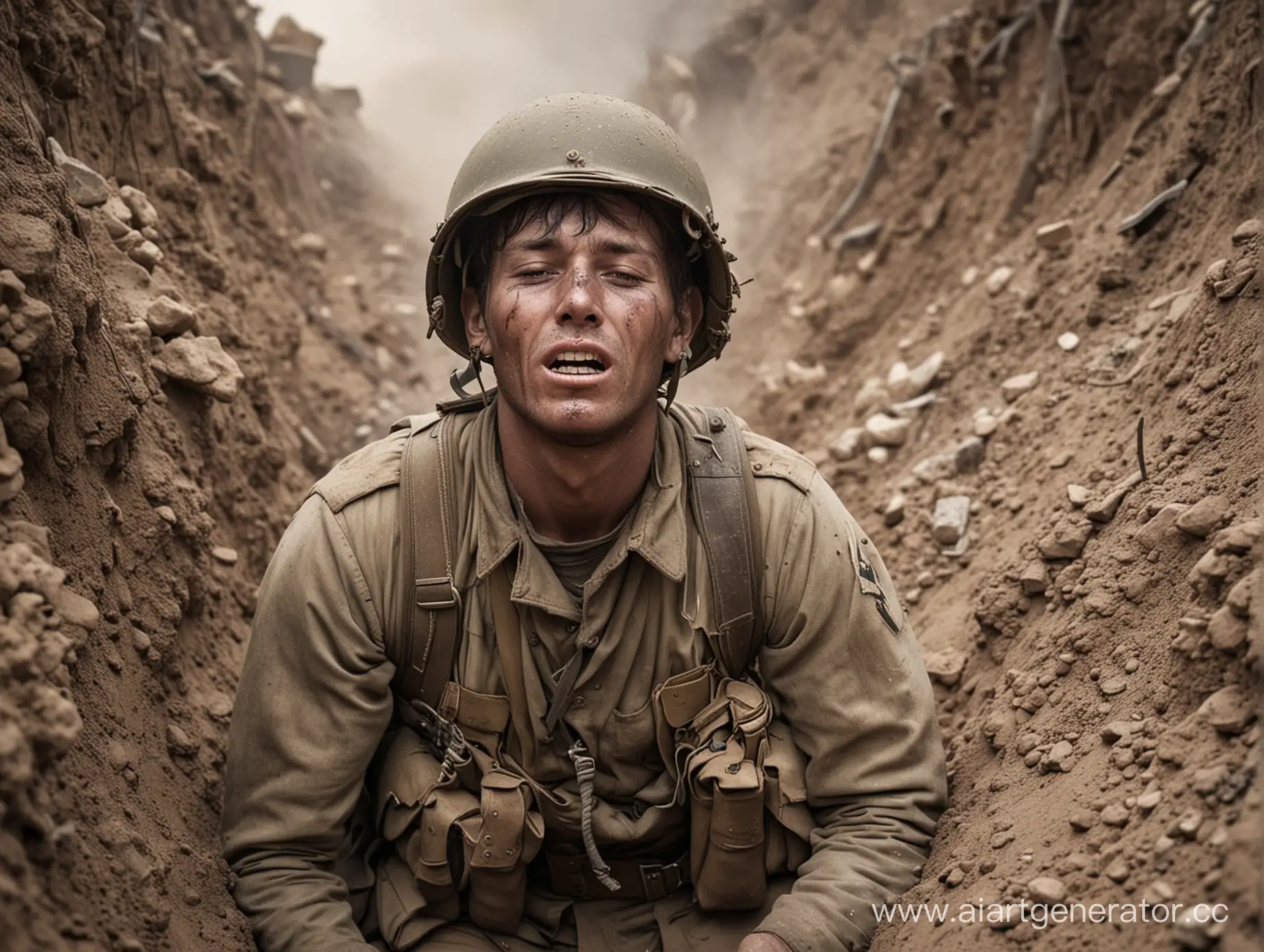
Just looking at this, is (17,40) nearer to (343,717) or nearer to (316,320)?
(343,717)

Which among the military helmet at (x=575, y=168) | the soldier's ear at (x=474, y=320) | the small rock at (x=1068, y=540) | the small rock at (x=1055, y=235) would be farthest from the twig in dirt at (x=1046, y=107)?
the soldier's ear at (x=474, y=320)

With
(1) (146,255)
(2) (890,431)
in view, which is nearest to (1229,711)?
(2) (890,431)

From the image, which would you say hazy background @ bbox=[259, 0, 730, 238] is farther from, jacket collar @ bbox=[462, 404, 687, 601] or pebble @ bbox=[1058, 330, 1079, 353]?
jacket collar @ bbox=[462, 404, 687, 601]

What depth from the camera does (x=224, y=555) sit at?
398 centimetres

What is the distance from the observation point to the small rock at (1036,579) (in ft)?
11.4

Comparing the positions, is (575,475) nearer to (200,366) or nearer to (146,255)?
(200,366)

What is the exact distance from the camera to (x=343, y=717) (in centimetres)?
290

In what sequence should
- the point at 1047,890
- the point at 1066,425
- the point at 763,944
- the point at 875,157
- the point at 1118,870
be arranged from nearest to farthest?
the point at 1118,870 < the point at 1047,890 < the point at 763,944 < the point at 1066,425 < the point at 875,157

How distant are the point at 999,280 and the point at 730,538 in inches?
135

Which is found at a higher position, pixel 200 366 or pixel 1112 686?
pixel 200 366

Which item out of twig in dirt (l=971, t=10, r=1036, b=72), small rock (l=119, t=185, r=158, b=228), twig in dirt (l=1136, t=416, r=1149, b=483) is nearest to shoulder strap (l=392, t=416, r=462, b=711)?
twig in dirt (l=1136, t=416, r=1149, b=483)

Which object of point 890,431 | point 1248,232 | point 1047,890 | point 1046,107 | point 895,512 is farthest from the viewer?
point 1046,107

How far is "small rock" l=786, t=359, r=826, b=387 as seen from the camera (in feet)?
22.8

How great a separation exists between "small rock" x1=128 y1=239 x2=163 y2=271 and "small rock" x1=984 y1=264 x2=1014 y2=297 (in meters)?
3.86
